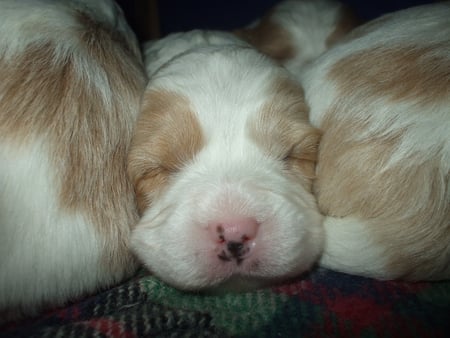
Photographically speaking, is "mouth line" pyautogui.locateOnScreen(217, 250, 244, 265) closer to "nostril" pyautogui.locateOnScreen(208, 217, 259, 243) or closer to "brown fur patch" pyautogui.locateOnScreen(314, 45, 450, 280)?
"nostril" pyautogui.locateOnScreen(208, 217, 259, 243)

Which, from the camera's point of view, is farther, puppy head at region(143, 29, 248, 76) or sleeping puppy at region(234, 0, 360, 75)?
sleeping puppy at region(234, 0, 360, 75)

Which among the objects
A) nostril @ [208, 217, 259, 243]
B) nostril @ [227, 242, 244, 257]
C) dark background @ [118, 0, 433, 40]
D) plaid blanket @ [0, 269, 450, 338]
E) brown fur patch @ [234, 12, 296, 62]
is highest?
nostril @ [208, 217, 259, 243]

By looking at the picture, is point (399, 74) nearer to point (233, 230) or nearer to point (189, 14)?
point (233, 230)

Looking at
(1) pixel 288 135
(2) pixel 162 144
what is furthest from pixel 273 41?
(2) pixel 162 144

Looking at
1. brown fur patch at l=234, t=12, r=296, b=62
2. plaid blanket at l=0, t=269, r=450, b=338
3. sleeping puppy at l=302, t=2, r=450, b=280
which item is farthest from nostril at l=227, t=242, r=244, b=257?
brown fur patch at l=234, t=12, r=296, b=62

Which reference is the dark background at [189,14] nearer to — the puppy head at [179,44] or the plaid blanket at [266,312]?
the puppy head at [179,44]

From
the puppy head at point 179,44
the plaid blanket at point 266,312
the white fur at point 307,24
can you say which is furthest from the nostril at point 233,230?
the white fur at point 307,24

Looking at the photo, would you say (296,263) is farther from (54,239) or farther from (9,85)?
(9,85)
